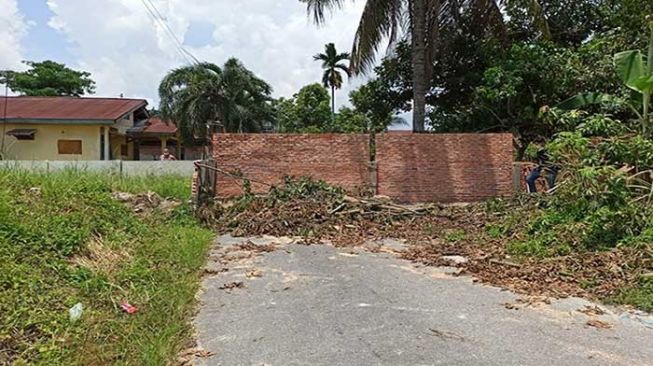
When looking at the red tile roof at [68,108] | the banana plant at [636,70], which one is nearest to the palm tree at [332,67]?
the red tile roof at [68,108]

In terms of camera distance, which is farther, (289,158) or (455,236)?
(289,158)

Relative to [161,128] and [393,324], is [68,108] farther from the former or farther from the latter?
[393,324]

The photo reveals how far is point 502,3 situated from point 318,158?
7.74 meters

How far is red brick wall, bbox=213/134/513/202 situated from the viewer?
1391 centimetres

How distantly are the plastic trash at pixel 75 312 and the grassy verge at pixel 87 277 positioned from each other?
0.04m

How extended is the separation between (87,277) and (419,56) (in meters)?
11.6

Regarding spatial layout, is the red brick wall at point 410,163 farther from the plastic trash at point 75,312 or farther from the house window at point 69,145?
the house window at point 69,145

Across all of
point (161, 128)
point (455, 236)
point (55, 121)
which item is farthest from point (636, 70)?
point (161, 128)

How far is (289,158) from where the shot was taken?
13891 millimetres

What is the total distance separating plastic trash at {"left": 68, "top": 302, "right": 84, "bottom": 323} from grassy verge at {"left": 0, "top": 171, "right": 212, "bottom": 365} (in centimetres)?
4

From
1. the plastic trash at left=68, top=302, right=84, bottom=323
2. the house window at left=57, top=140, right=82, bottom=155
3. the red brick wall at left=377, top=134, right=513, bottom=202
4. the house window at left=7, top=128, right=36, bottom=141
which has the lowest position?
the plastic trash at left=68, top=302, right=84, bottom=323

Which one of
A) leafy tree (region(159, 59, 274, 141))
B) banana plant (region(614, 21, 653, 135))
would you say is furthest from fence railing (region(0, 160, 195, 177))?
banana plant (region(614, 21, 653, 135))

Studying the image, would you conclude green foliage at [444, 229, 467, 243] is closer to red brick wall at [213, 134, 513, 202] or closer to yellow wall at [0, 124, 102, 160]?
red brick wall at [213, 134, 513, 202]

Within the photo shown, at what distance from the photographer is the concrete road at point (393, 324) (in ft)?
13.3
